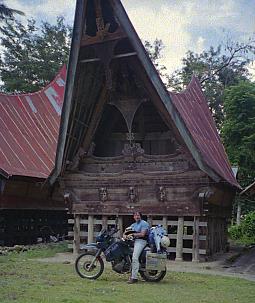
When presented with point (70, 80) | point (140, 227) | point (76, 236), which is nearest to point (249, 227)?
point (76, 236)

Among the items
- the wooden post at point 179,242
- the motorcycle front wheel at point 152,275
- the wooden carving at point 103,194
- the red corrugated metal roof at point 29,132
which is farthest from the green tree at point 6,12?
the motorcycle front wheel at point 152,275

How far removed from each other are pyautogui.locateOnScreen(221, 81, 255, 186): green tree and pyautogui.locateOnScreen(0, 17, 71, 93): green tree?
64.2 ft

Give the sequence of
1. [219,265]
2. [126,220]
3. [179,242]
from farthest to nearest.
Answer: [126,220], [179,242], [219,265]

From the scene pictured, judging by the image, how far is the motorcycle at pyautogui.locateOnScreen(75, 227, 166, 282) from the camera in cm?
1031

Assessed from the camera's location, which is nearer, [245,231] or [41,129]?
[41,129]

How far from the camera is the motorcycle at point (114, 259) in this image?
1031 cm

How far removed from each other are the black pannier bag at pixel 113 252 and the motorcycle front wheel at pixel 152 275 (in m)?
0.61

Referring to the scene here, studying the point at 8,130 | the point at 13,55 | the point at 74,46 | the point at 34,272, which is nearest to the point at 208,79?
the point at 13,55

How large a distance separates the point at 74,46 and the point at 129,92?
2517 mm

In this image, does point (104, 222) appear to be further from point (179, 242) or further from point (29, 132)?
point (29, 132)

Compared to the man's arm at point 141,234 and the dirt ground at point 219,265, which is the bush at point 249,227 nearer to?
the dirt ground at point 219,265

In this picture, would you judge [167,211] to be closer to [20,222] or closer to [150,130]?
[150,130]

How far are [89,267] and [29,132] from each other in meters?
12.0

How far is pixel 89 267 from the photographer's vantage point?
10367 millimetres
